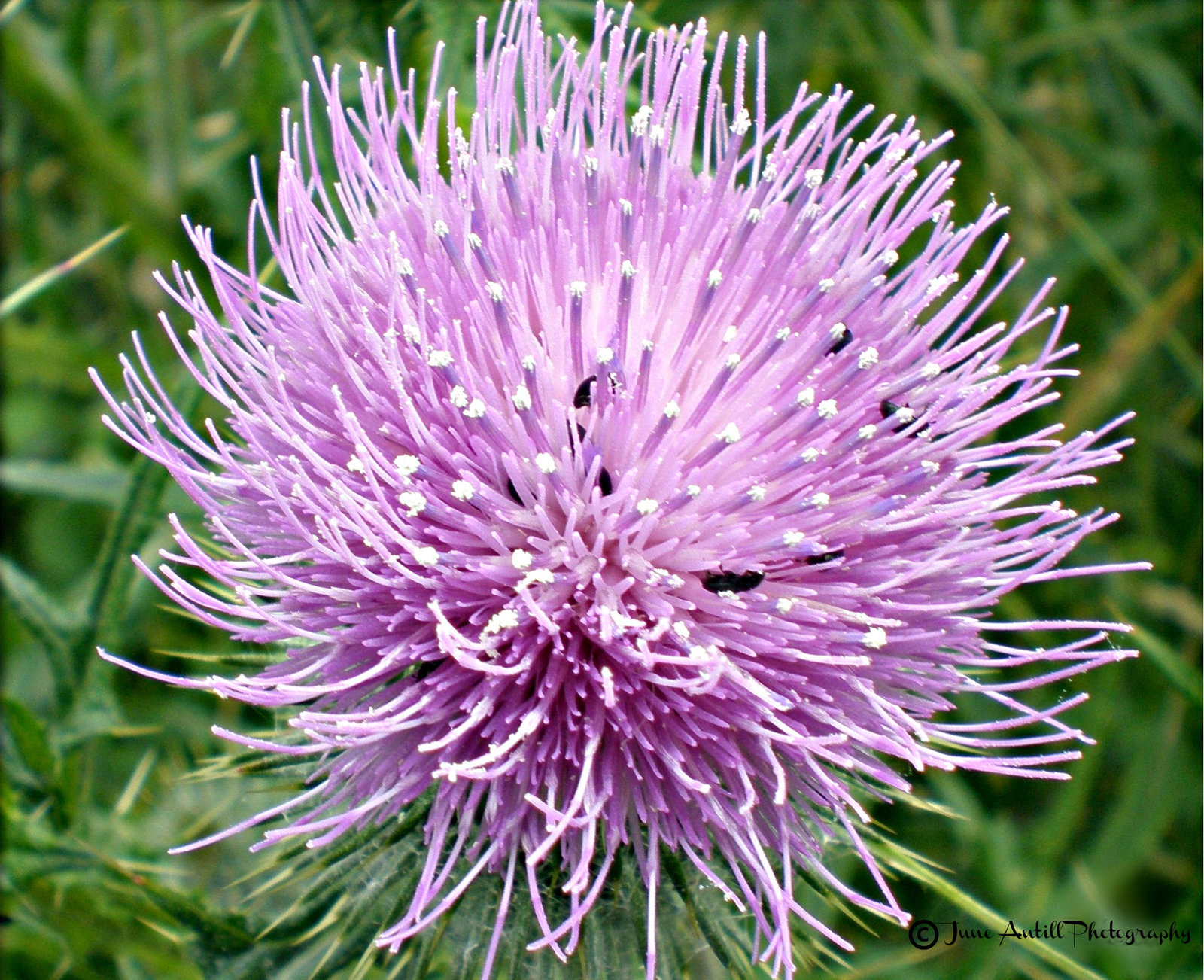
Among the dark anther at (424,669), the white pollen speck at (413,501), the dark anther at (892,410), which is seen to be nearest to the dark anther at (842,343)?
the dark anther at (892,410)

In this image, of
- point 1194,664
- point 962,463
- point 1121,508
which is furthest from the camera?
point 1121,508

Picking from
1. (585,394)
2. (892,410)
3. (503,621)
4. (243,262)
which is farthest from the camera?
(243,262)

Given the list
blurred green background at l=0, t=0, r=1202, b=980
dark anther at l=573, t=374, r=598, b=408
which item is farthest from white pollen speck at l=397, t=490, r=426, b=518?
blurred green background at l=0, t=0, r=1202, b=980

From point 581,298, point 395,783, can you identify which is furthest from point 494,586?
point 581,298

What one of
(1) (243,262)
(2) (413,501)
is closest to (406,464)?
(2) (413,501)

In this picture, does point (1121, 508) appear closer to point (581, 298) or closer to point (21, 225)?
point (581, 298)

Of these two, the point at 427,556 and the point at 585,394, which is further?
the point at 585,394

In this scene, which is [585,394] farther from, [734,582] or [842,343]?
[842,343]
